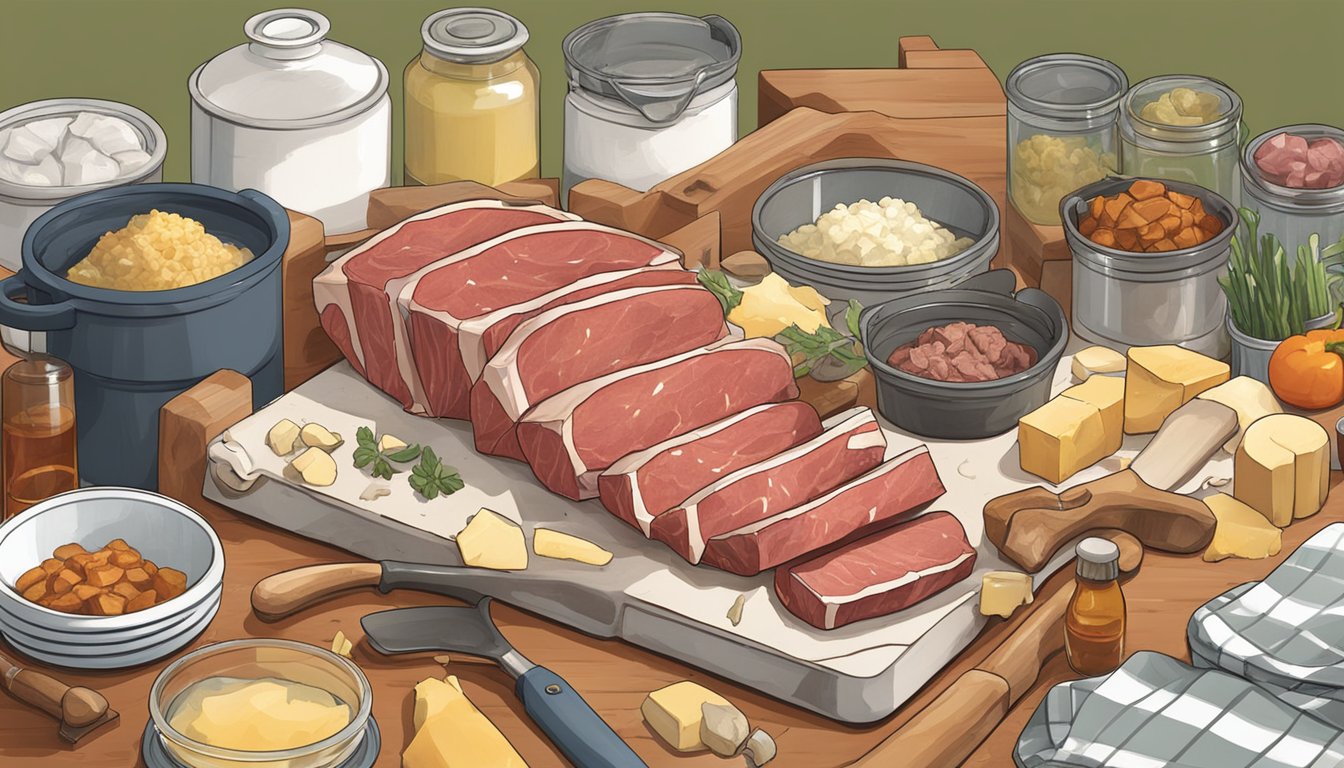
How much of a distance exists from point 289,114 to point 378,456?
795 mm

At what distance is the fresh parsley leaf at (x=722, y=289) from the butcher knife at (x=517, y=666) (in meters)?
0.78

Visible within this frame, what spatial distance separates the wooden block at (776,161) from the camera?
13.7 feet

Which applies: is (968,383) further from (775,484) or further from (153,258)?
(153,258)

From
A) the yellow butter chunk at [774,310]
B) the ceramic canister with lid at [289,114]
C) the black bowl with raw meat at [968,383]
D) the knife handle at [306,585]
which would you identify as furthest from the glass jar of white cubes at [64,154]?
the black bowl with raw meat at [968,383]

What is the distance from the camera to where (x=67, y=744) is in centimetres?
311

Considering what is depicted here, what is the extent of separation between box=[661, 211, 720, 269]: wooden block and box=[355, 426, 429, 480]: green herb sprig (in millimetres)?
794

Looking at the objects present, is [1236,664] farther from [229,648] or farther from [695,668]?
[229,648]

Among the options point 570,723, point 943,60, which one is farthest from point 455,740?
point 943,60

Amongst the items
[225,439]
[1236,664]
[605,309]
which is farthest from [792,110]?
[1236,664]

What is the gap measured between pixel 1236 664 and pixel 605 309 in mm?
1136

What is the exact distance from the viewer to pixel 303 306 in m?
3.95

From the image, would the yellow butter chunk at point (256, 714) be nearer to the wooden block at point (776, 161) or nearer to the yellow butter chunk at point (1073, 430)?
the yellow butter chunk at point (1073, 430)

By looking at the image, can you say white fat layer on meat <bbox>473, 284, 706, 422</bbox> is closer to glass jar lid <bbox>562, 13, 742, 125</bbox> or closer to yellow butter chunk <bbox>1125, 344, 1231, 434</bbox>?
glass jar lid <bbox>562, 13, 742, 125</bbox>

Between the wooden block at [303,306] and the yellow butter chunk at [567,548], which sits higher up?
the wooden block at [303,306]
